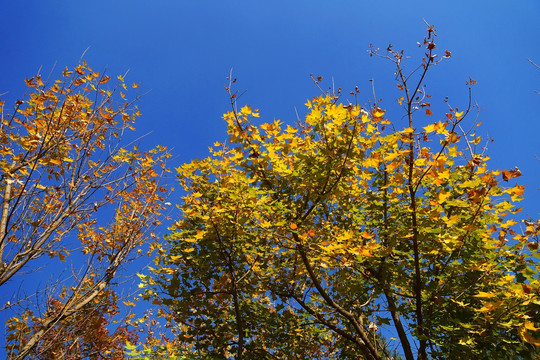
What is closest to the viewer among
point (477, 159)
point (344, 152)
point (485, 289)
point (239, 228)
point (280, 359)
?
point (477, 159)

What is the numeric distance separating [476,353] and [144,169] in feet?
15.7

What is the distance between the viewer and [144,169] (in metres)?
4.96

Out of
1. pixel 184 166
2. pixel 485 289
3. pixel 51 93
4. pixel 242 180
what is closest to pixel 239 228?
pixel 242 180

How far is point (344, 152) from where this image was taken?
129 inches

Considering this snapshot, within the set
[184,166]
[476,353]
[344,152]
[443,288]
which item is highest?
[184,166]

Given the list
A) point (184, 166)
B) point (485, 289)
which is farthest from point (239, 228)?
point (485, 289)

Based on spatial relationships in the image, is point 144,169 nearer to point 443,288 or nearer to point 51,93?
point 51,93

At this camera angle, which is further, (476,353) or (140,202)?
(140,202)

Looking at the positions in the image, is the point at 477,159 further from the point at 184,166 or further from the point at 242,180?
the point at 184,166

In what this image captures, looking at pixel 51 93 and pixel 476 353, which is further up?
pixel 51 93

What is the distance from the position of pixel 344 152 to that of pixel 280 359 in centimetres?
330

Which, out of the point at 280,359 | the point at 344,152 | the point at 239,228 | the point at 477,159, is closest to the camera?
the point at 477,159

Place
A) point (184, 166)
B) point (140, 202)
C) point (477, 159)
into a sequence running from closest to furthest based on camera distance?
point (477, 159), point (184, 166), point (140, 202)

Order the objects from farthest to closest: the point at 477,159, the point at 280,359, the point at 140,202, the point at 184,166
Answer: the point at 140,202 → the point at 280,359 → the point at 184,166 → the point at 477,159
